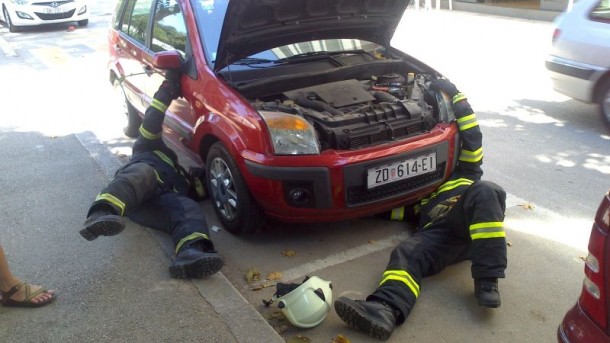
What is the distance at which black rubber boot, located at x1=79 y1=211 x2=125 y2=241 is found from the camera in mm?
3418

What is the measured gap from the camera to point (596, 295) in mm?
1904

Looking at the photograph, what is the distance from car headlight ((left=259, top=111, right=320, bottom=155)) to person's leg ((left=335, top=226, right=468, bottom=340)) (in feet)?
2.74

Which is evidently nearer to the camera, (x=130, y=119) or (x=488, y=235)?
(x=488, y=235)

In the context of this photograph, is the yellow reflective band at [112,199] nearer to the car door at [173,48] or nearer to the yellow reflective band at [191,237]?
the yellow reflective band at [191,237]

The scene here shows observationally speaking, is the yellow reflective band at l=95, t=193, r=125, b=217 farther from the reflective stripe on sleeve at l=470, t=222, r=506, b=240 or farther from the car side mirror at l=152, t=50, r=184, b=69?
the reflective stripe on sleeve at l=470, t=222, r=506, b=240

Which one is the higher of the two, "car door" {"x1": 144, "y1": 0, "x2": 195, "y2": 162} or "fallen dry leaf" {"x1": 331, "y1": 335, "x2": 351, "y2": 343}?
"car door" {"x1": 144, "y1": 0, "x2": 195, "y2": 162}

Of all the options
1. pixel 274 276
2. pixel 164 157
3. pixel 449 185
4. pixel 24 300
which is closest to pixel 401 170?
pixel 449 185

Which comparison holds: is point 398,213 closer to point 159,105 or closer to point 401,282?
point 401,282

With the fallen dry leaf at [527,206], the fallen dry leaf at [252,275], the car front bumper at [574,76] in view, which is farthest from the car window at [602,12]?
the fallen dry leaf at [252,275]

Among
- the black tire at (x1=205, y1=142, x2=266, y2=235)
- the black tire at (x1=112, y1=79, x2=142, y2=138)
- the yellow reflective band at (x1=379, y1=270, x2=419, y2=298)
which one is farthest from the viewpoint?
the black tire at (x1=112, y1=79, x2=142, y2=138)

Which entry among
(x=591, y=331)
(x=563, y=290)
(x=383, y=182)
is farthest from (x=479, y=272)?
(x=591, y=331)

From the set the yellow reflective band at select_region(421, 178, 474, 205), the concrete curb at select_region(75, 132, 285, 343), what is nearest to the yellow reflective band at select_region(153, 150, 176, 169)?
the concrete curb at select_region(75, 132, 285, 343)

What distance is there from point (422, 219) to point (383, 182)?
433 mm

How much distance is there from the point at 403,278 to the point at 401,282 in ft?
0.12
